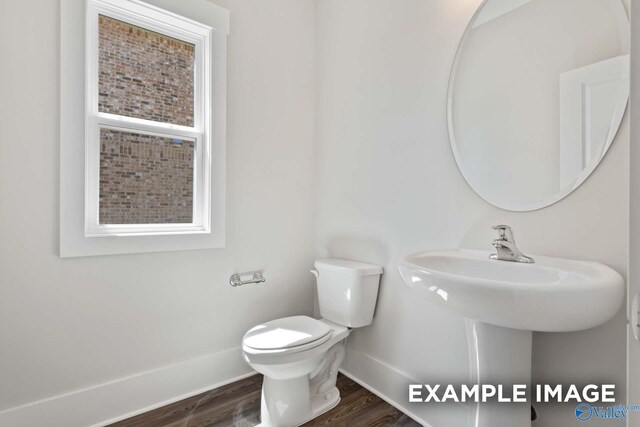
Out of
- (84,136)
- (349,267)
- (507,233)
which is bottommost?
(349,267)

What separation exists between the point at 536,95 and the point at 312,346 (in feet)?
4.53

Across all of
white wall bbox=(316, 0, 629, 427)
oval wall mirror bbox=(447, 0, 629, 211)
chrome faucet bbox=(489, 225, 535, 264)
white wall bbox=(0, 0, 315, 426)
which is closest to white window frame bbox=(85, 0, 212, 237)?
white wall bbox=(0, 0, 315, 426)

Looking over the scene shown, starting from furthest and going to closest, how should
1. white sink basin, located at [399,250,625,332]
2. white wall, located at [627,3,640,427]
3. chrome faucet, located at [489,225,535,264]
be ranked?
1. chrome faucet, located at [489,225,535,264]
2. white sink basin, located at [399,250,625,332]
3. white wall, located at [627,3,640,427]

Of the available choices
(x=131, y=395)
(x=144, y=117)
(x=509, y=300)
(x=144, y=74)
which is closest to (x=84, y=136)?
(x=144, y=117)

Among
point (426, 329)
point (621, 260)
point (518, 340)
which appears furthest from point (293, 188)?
point (621, 260)

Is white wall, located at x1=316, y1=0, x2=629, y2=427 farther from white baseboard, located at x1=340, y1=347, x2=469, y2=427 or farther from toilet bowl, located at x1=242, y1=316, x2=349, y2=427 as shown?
toilet bowl, located at x1=242, y1=316, x2=349, y2=427

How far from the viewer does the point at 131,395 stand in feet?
5.50

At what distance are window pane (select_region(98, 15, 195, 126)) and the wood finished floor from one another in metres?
1.54

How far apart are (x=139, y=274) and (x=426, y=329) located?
148 cm

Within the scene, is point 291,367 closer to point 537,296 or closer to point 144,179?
point 537,296

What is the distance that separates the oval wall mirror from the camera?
110cm

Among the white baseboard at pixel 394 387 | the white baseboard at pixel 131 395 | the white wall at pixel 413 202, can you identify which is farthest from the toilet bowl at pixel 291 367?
the white baseboard at pixel 131 395

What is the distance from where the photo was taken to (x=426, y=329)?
5.31 ft

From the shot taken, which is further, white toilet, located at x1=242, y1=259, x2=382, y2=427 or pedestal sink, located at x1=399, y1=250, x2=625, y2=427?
white toilet, located at x1=242, y1=259, x2=382, y2=427
